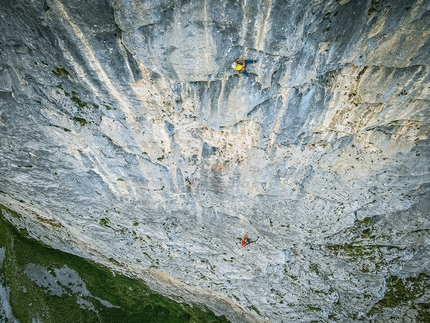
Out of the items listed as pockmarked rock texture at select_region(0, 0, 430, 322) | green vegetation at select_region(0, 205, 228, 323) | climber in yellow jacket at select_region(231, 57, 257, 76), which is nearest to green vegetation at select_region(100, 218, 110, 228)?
pockmarked rock texture at select_region(0, 0, 430, 322)

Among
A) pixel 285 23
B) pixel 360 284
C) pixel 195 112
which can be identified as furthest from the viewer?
pixel 360 284

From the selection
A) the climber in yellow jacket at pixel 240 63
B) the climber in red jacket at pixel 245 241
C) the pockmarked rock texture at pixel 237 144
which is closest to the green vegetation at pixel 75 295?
the pockmarked rock texture at pixel 237 144

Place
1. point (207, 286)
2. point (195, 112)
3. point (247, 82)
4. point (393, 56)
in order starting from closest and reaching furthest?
1. point (393, 56)
2. point (247, 82)
3. point (195, 112)
4. point (207, 286)

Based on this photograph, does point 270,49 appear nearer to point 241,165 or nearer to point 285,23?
point 285,23

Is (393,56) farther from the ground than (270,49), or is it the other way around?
(393,56)

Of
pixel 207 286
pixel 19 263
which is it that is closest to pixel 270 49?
pixel 207 286

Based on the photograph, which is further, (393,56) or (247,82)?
(247,82)

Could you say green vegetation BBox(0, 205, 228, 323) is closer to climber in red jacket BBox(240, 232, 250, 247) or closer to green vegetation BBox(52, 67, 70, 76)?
climber in red jacket BBox(240, 232, 250, 247)
